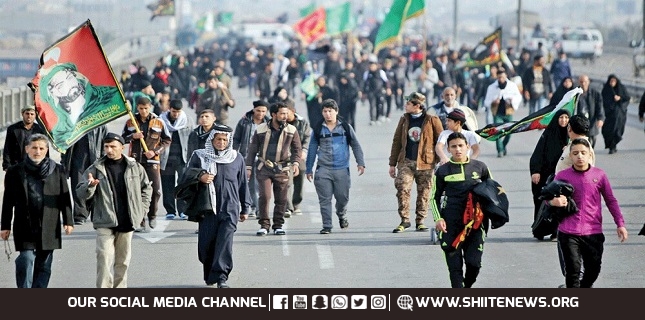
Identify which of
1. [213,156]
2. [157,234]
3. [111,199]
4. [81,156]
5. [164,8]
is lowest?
[157,234]

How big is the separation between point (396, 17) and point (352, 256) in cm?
2267

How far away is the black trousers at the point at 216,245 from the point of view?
1224 centimetres

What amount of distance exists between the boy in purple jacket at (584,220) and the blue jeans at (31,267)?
363 centimetres

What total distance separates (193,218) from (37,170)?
1.49m

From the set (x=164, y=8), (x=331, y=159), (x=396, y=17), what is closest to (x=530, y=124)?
(x=331, y=159)

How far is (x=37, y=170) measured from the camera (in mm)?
11312

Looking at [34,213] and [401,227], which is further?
[401,227]

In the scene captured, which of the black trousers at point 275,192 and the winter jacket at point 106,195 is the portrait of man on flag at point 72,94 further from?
the black trousers at point 275,192

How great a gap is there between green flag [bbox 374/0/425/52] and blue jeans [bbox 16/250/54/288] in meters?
25.2

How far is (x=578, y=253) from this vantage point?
35.6 feet

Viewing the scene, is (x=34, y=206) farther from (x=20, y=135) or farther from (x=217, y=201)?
(x=20, y=135)
